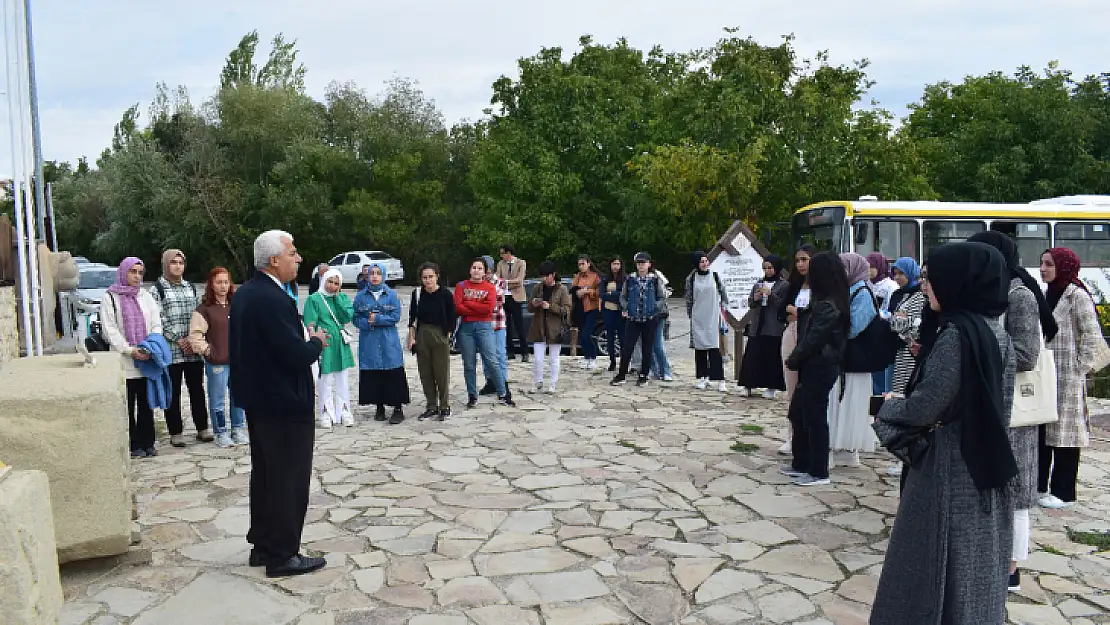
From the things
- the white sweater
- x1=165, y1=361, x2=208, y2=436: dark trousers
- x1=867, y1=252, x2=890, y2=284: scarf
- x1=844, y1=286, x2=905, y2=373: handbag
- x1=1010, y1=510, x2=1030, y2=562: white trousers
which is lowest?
x1=1010, y1=510, x2=1030, y2=562: white trousers

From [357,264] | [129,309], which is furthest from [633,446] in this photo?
[357,264]

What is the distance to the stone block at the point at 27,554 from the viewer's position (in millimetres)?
3111

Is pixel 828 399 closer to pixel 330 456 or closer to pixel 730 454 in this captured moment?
pixel 730 454

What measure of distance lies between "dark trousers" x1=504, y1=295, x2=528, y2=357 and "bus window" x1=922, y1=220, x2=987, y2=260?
835cm

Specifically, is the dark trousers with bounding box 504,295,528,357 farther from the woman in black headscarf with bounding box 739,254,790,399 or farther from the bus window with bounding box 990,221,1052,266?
the bus window with bounding box 990,221,1052,266

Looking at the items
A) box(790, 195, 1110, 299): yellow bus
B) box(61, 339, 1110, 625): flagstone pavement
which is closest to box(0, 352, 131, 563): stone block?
box(61, 339, 1110, 625): flagstone pavement

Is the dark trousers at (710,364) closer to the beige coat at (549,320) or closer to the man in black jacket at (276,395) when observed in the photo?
the beige coat at (549,320)

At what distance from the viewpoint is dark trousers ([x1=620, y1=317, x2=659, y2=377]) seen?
11.8m

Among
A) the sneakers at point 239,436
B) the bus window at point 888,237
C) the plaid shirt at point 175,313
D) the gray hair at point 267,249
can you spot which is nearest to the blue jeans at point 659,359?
the sneakers at point 239,436

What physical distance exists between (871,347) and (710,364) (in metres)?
5.06

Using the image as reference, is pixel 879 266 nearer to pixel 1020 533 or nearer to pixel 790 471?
pixel 790 471

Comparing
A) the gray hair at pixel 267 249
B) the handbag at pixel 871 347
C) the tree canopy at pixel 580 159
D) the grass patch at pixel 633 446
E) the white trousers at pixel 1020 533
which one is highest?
the tree canopy at pixel 580 159

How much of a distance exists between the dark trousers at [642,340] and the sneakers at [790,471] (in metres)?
4.55

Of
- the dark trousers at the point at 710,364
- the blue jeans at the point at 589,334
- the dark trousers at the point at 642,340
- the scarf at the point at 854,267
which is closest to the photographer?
the scarf at the point at 854,267
